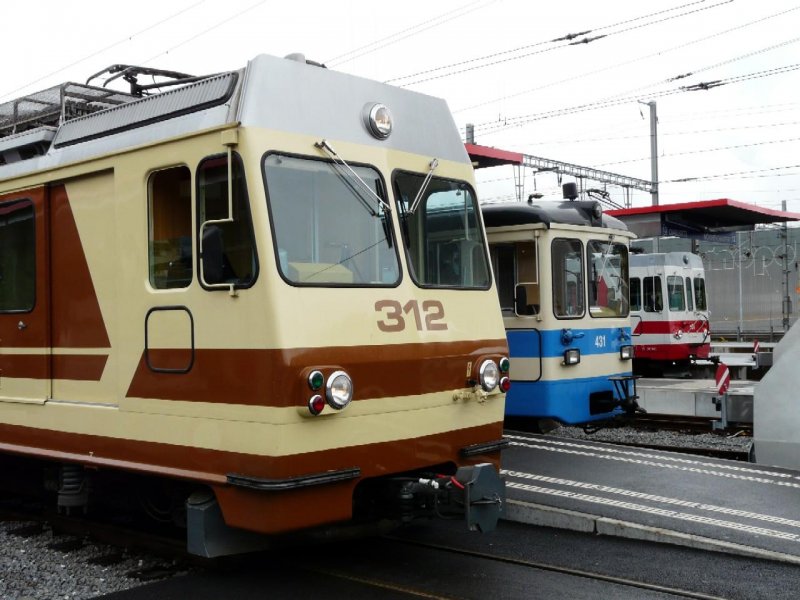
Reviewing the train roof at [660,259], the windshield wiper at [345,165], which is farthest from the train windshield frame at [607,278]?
the train roof at [660,259]

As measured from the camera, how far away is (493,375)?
6141 millimetres

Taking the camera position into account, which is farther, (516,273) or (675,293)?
(675,293)

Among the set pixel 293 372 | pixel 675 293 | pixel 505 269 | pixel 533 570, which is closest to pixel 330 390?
pixel 293 372

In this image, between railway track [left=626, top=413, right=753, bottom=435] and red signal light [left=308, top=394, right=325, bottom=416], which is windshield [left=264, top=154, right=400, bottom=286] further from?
railway track [left=626, top=413, right=753, bottom=435]

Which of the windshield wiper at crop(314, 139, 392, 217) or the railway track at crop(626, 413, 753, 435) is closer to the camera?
the windshield wiper at crop(314, 139, 392, 217)

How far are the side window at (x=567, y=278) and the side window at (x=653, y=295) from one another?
11.6 m

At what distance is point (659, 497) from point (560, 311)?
3665 millimetres

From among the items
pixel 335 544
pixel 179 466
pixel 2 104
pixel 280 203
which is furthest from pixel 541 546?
pixel 2 104

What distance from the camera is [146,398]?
5.65 metres

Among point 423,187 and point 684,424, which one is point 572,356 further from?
point 423,187

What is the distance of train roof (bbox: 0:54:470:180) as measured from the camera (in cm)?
532

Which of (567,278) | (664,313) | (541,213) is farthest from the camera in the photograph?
(664,313)

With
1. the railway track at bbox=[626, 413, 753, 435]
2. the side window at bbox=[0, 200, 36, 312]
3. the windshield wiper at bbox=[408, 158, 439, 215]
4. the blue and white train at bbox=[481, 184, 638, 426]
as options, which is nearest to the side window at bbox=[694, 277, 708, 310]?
the railway track at bbox=[626, 413, 753, 435]

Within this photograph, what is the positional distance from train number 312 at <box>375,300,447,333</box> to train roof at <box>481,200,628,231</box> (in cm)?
507
